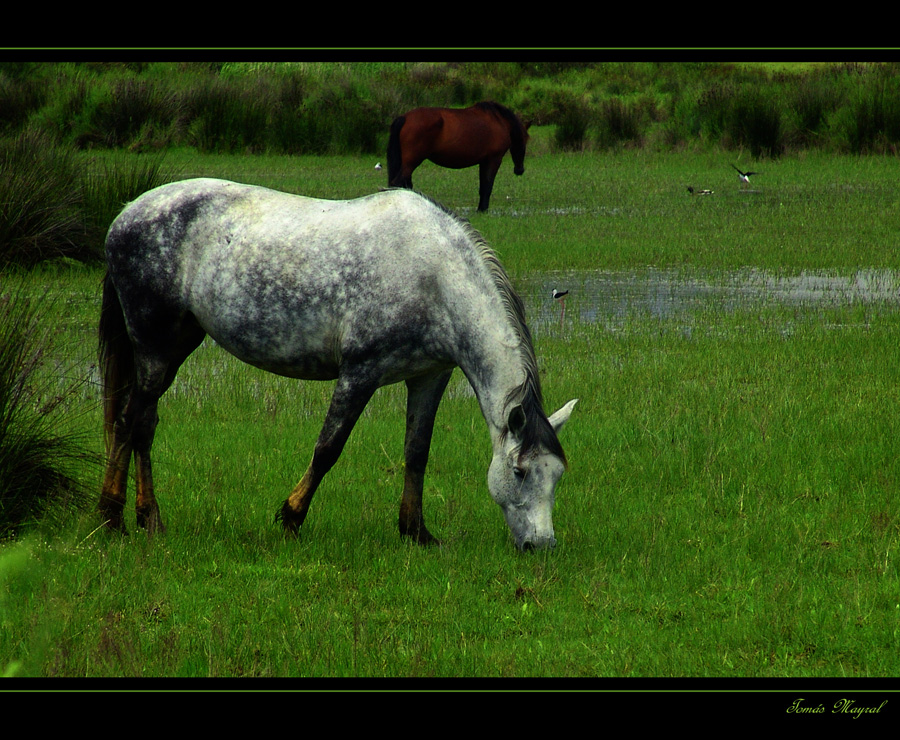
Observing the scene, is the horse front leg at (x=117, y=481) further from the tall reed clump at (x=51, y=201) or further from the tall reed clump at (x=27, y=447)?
the tall reed clump at (x=51, y=201)

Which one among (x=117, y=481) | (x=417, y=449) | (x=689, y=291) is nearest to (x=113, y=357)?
(x=117, y=481)

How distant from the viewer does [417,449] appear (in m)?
5.70

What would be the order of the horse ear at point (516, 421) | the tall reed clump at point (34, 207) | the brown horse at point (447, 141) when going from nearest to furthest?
the horse ear at point (516, 421)
the tall reed clump at point (34, 207)
the brown horse at point (447, 141)

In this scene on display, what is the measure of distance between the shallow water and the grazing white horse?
5.57 m

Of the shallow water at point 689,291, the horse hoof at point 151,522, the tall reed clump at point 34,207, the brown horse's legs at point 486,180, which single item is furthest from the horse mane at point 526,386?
the brown horse's legs at point 486,180

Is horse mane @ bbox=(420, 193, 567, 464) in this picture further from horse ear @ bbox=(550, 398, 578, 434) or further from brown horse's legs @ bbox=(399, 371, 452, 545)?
brown horse's legs @ bbox=(399, 371, 452, 545)

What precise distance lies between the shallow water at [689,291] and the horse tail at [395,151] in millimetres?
6581

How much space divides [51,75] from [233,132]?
28.3 ft

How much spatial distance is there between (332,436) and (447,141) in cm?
1492

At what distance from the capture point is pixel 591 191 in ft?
66.1

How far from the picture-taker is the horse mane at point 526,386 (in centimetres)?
502

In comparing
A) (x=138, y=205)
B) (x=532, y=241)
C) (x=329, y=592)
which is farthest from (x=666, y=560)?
(x=532, y=241)

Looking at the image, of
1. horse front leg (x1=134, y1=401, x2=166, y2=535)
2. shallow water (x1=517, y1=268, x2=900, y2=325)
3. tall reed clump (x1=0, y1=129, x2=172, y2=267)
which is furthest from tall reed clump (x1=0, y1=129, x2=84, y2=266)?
horse front leg (x1=134, y1=401, x2=166, y2=535)

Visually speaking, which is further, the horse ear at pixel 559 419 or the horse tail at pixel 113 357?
the horse tail at pixel 113 357
